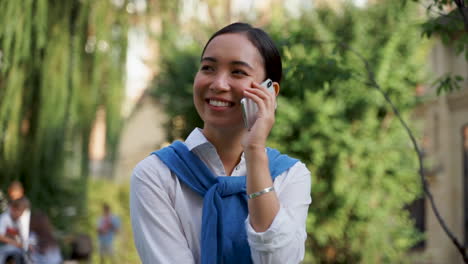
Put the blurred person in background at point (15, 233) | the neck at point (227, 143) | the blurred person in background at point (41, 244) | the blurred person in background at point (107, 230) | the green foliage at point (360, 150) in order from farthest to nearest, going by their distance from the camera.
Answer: the blurred person in background at point (107, 230) < the green foliage at point (360, 150) < the blurred person in background at point (41, 244) < the blurred person in background at point (15, 233) < the neck at point (227, 143)

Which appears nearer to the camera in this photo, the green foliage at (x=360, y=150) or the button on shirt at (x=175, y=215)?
the button on shirt at (x=175, y=215)

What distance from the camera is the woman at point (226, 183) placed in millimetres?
1702

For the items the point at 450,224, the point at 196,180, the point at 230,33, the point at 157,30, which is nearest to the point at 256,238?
the point at 196,180

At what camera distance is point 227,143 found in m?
1.93

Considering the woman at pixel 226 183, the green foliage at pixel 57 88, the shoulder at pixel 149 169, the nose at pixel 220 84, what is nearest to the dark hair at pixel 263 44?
the woman at pixel 226 183

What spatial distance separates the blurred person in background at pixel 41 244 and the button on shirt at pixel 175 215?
19.1 ft

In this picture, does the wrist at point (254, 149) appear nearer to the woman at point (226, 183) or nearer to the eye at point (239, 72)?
the woman at point (226, 183)

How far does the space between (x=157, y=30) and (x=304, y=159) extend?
2.92 metres

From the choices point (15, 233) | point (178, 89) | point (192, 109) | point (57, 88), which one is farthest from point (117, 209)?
point (15, 233)

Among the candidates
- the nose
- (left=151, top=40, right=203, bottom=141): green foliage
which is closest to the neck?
the nose

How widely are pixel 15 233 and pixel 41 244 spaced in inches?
22.1

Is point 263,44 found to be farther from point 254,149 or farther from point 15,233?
point 15,233

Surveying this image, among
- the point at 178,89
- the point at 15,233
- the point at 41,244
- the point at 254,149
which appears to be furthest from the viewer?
the point at 178,89

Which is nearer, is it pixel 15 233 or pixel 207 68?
pixel 207 68
